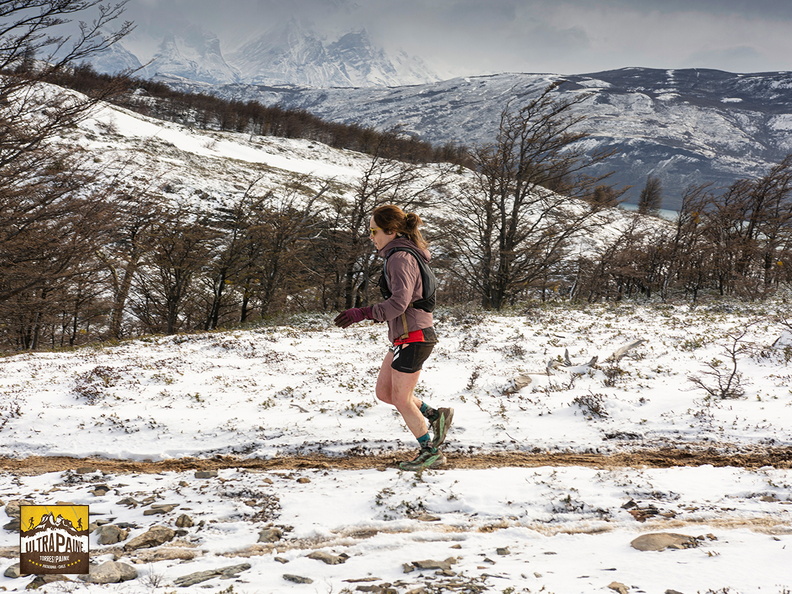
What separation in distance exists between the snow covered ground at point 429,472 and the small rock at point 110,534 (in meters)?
0.03

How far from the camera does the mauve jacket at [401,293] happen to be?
378 centimetres

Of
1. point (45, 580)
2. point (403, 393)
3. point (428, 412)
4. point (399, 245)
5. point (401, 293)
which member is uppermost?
point (399, 245)

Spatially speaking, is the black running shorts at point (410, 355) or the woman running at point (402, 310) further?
the black running shorts at point (410, 355)

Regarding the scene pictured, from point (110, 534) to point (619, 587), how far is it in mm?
3431

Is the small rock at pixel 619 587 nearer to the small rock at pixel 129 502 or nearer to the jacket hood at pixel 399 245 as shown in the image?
the jacket hood at pixel 399 245

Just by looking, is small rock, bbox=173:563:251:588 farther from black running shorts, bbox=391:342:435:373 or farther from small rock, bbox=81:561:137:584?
black running shorts, bbox=391:342:435:373


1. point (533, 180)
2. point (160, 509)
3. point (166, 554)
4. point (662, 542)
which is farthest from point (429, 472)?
point (533, 180)

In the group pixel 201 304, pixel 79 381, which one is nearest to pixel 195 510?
pixel 79 381

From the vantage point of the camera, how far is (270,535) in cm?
325

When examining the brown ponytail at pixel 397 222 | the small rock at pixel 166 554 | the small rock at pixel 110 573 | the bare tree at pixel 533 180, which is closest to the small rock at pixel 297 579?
the small rock at pixel 166 554

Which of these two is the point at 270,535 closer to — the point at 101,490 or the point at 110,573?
the point at 110,573

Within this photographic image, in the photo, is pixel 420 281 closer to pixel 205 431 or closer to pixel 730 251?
pixel 205 431

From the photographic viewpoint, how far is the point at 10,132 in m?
6.19

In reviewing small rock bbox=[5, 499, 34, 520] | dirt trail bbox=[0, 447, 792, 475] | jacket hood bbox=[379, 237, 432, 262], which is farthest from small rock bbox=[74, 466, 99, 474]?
jacket hood bbox=[379, 237, 432, 262]
